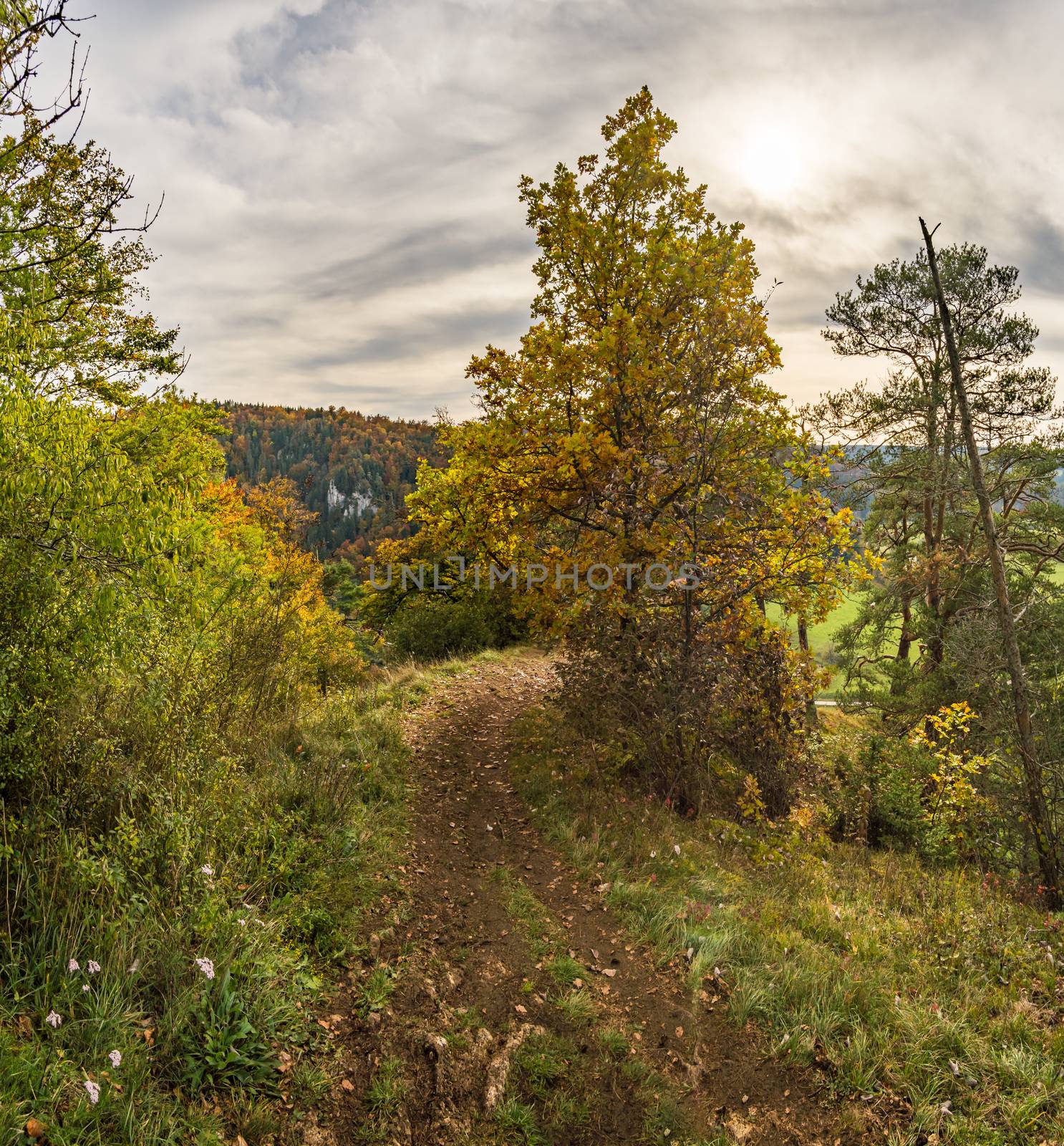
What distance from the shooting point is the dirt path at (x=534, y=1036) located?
3674 millimetres

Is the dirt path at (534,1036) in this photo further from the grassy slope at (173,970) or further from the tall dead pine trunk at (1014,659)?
the tall dead pine trunk at (1014,659)

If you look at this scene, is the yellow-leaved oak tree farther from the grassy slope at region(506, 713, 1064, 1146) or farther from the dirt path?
the dirt path

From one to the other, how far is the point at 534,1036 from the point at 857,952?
10.4 feet

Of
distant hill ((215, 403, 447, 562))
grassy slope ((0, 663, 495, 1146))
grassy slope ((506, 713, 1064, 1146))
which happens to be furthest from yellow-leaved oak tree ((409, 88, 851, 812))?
distant hill ((215, 403, 447, 562))

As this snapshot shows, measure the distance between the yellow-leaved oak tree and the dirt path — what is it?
3089 mm

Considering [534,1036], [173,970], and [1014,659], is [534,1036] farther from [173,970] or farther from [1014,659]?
[1014,659]

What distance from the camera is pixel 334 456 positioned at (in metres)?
153

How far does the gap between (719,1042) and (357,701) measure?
7.59m

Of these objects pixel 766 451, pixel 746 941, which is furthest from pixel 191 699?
pixel 766 451

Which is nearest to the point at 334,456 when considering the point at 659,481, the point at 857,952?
the point at 659,481

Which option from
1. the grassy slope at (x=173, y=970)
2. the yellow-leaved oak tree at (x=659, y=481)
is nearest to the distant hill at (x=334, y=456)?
the yellow-leaved oak tree at (x=659, y=481)

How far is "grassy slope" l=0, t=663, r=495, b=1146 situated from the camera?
9.30 feet

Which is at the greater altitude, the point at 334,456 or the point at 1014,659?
the point at 334,456

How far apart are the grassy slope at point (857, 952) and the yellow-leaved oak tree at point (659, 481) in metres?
1.40
